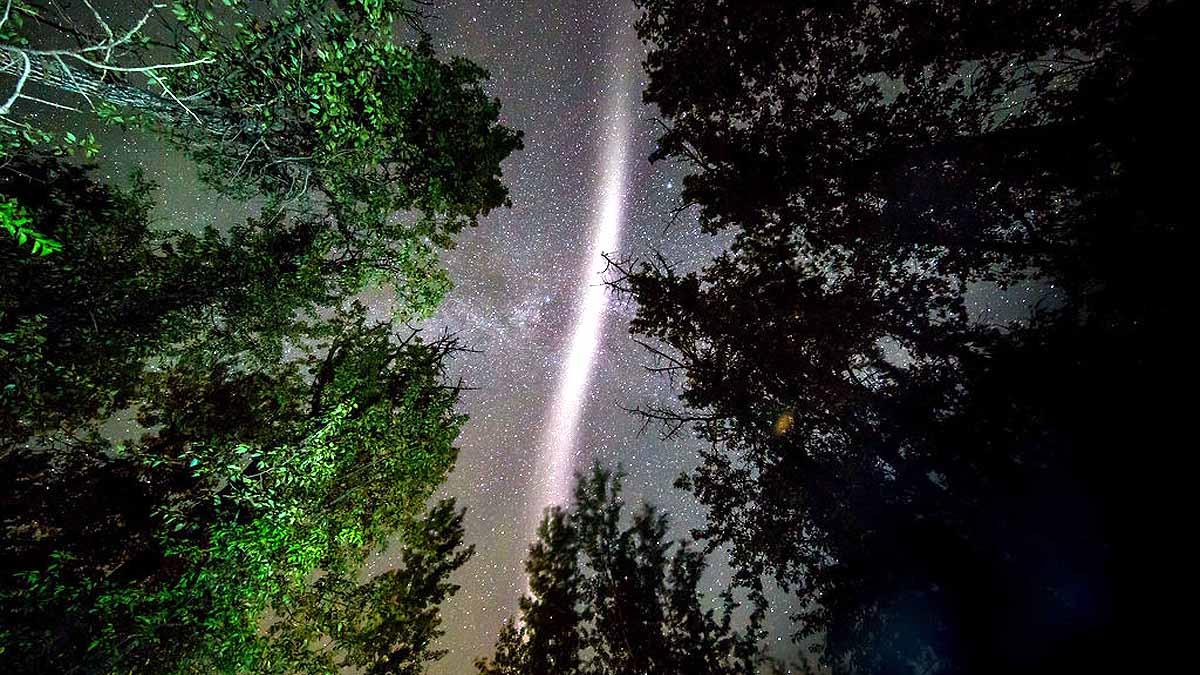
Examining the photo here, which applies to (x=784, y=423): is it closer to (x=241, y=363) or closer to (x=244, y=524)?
(x=244, y=524)

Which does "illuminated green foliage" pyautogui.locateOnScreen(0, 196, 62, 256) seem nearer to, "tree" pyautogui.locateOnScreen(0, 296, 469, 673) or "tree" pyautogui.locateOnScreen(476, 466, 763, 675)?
"tree" pyautogui.locateOnScreen(0, 296, 469, 673)

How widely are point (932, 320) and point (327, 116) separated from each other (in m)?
11.5

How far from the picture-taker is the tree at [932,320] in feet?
19.9

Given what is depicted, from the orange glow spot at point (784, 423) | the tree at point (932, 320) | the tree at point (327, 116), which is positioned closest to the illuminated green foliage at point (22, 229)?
the tree at point (327, 116)

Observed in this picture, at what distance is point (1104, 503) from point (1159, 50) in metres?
6.63

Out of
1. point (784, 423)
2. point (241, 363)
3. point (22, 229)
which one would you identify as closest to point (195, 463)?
point (22, 229)

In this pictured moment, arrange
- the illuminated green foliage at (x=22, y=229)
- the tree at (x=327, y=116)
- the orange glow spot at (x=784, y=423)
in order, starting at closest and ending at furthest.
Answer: the illuminated green foliage at (x=22, y=229), the tree at (x=327, y=116), the orange glow spot at (x=784, y=423)

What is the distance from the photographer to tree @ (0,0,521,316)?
16.6 ft

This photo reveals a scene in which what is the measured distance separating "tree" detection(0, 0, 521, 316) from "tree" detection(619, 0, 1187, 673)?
4299 mm

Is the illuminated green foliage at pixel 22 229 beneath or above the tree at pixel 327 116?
beneath

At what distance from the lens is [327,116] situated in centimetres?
574

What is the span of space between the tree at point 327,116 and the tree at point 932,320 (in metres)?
4.30

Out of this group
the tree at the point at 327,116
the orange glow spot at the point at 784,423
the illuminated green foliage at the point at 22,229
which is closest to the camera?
the illuminated green foliage at the point at 22,229

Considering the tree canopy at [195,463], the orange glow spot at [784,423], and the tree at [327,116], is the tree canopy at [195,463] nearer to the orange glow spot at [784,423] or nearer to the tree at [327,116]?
the tree at [327,116]
